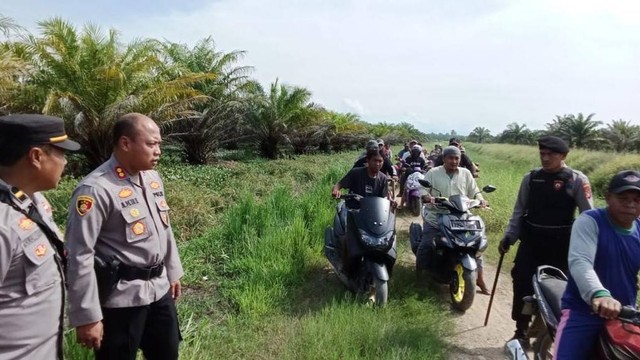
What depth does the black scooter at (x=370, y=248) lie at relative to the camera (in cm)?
391

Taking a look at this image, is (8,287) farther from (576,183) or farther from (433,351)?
(576,183)

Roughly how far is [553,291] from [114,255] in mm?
2432

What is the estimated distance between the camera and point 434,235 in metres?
4.60

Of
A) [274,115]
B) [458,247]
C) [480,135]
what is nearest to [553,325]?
[458,247]

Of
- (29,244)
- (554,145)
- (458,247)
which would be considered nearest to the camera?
(29,244)

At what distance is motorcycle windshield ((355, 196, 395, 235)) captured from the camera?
→ 156 inches

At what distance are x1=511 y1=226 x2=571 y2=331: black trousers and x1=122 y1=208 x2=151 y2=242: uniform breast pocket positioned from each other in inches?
114

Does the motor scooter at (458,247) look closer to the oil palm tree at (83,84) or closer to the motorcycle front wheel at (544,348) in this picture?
the motorcycle front wheel at (544,348)

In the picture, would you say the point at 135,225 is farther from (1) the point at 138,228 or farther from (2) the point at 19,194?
(2) the point at 19,194

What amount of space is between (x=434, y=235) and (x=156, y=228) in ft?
10.2

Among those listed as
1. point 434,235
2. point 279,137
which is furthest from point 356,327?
point 279,137

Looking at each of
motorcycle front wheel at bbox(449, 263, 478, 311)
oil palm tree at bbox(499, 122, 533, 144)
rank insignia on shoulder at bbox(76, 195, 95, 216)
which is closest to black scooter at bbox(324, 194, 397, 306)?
motorcycle front wheel at bbox(449, 263, 478, 311)

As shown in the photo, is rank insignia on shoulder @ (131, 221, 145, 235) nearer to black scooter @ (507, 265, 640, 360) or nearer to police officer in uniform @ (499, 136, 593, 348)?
black scooter @ (507, 265, 640, 360)

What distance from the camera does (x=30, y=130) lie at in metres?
1.62
